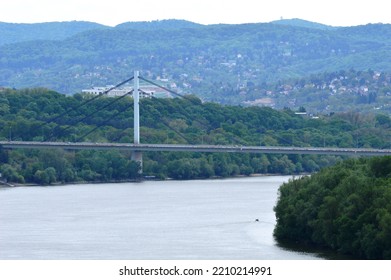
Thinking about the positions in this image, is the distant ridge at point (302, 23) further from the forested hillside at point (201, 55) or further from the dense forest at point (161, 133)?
the dense forest at point (161, 133)

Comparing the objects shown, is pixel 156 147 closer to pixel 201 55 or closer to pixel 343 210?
pixel 343 210

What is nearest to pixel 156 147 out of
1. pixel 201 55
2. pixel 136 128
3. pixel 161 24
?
pixel 136 128

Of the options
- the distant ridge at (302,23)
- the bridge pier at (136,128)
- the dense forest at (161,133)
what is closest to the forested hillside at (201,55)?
the distant ridge at (302,23)

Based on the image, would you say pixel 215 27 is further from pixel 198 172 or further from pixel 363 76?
pixel 198 172

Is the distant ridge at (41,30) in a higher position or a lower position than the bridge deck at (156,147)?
higher

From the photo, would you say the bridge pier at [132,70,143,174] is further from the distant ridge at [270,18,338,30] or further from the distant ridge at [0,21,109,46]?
the distant ridge at [270,18,338,30]
